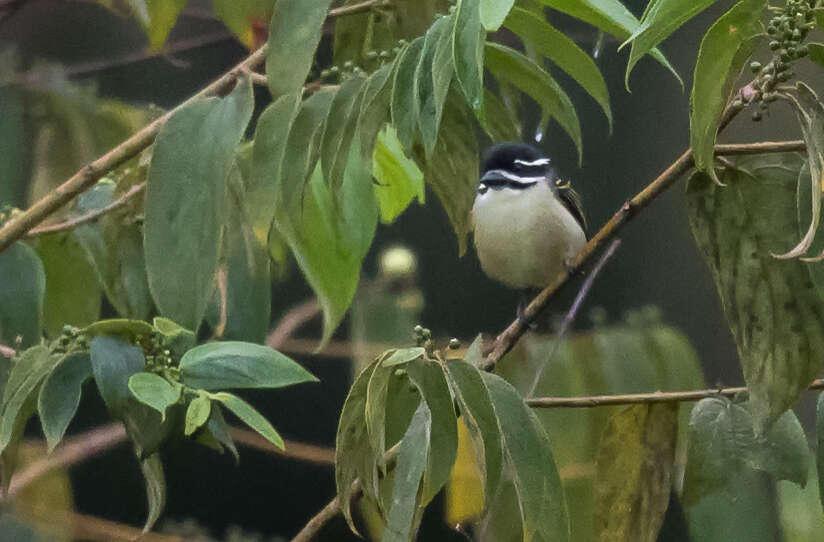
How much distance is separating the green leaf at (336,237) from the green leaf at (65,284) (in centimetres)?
25

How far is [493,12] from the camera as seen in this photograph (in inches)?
19.7

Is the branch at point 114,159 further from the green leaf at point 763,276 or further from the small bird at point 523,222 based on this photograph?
the small bird at point 523,222

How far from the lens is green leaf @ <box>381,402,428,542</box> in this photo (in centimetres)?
51

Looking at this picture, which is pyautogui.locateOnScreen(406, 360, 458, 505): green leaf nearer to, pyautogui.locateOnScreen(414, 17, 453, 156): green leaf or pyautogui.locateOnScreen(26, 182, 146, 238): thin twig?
pyautogui.locateOnScreen(414, 17, 453, 156): green leaf

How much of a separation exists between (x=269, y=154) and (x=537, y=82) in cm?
16

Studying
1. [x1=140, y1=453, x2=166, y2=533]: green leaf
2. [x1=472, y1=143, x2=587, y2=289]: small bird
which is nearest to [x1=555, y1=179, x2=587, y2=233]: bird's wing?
[x1=472, y1=143, x2=587, y2=289]: small bird

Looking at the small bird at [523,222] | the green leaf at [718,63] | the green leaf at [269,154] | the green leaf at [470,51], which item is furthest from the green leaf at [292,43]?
the small bird at [523,222]

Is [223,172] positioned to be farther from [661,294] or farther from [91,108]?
[661,294]

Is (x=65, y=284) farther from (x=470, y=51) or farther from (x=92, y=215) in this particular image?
(x=470, y=51)

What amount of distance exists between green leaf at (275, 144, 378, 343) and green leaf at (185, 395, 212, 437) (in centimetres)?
11

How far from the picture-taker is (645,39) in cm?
48

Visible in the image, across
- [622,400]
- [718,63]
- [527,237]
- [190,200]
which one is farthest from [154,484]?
[527,237]

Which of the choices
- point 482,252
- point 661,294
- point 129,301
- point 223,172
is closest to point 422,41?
point 223,172

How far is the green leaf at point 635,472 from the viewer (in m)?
0.66
